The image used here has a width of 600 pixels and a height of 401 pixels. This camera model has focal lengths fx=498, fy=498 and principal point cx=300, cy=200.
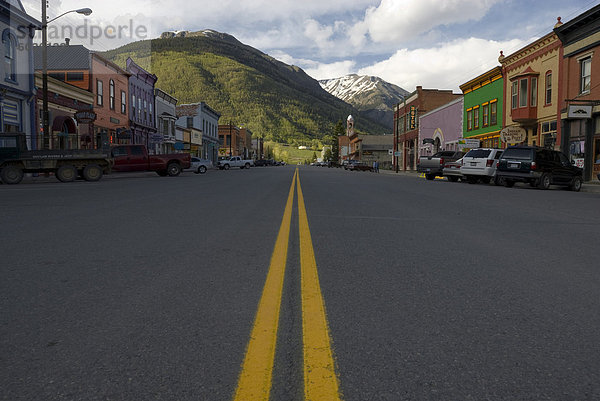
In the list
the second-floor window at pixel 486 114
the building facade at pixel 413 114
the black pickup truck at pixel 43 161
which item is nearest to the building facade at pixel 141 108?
the black pickup truck at pixel 43 161

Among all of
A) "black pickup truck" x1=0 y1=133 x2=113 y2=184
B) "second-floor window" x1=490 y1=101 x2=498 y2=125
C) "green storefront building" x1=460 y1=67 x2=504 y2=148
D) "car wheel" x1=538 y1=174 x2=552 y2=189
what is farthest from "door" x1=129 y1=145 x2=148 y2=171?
"second-floor window" x1=490 y1=101 x2=498 y2=125

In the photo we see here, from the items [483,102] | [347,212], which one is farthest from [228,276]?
[483,102]

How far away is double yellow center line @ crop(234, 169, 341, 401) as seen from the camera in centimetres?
239

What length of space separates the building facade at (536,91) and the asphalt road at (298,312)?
25.4m

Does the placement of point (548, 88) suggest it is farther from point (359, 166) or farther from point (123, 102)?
point (359, 166)

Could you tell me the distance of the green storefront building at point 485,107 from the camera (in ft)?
121

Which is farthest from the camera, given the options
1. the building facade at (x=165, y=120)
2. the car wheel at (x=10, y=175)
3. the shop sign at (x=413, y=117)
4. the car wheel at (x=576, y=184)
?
the shop sign at (x=413, y=117)

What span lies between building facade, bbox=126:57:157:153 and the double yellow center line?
44.8 meters

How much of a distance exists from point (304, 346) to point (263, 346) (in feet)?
0.79

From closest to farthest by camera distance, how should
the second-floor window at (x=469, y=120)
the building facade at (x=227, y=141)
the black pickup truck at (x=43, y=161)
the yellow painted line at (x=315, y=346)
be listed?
the yellow painted line at (x=315, y=346) < the black pickup truck at (x=43, y=161) < the second-floor window at (x=469, y=120) < the building facade at (x=227, y=141)

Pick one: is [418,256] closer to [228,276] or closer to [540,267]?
[540,267]

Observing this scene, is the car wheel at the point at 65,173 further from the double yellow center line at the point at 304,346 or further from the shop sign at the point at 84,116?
the double yellow center line at the point at 304,346

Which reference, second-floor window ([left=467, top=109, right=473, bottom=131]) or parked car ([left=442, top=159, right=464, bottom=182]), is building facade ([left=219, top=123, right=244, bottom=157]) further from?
parked car ([left=442, top=159, right=464, bottom=182])

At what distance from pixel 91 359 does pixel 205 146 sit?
78876 millimetres
